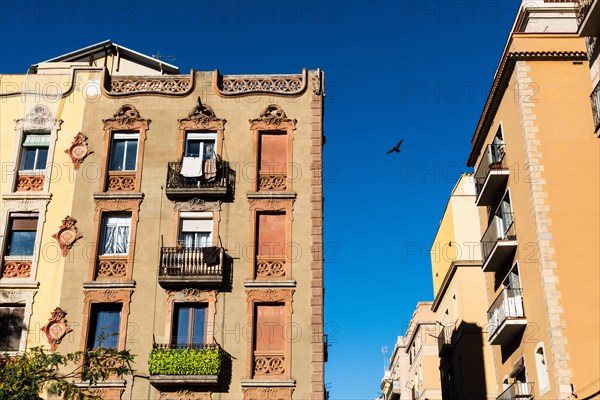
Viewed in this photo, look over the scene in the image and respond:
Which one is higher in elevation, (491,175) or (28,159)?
(28,159)

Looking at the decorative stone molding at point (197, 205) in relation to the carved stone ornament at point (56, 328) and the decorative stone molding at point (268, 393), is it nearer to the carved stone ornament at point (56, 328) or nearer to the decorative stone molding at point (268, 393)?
the carved stone ornament at point (56, 328)

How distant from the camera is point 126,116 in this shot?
1187 inches

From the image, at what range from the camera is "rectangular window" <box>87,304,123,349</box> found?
26.9 metres

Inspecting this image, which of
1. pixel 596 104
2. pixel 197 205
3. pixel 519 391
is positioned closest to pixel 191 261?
pixel 197 205

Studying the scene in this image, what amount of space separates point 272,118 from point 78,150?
7.60 meters

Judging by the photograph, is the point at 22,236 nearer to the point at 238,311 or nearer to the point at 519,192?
the point at 238,311

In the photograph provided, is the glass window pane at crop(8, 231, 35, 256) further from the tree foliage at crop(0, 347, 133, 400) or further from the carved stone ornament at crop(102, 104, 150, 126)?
the carved stone ornament at crop(102, 104, 150, 126)

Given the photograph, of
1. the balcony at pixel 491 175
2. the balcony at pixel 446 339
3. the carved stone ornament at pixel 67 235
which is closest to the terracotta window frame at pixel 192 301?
the carved stone ornament at pixel 67 235

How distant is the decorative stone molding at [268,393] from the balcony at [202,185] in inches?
284

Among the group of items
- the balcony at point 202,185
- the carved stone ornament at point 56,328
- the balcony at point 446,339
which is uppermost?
the balcony at point 202,185

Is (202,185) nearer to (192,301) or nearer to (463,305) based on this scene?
(192,301)

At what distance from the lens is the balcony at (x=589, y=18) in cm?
2053

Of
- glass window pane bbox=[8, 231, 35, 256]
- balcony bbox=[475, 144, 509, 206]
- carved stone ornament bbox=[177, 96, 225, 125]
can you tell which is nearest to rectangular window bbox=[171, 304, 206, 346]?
glass window pane bbox=[8, 231, 35, 256]

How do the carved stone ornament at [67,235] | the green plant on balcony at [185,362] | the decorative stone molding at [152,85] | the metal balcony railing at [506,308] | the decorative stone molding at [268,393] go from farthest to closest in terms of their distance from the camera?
the decorative stone molding at [152,85] → the carved stone ornament at [67,235] → the metal balcony railing at [506,308] → the decorative stone molding at [268,393] → the green plant on balcony at [185,362]
